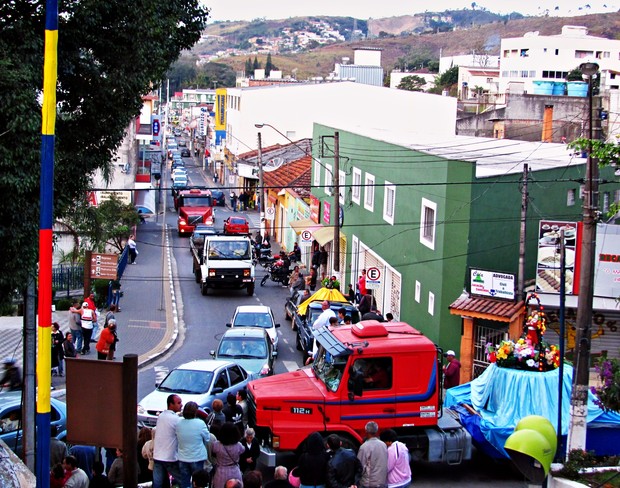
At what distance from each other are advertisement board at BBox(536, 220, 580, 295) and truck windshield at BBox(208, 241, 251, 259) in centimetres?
1627

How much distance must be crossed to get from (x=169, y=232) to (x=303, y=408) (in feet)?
141

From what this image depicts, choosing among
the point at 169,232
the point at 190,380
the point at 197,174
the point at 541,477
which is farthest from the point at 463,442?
the point at 197,174

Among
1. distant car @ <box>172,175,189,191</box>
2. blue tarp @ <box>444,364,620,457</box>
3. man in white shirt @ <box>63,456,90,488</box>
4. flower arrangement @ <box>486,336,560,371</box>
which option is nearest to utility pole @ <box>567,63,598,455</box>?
blue tarp @ <box>444,364,620,457</box>

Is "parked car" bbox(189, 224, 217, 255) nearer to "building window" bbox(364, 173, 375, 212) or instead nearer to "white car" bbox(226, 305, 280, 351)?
"building window" bbox(364, 173, 375, 212)

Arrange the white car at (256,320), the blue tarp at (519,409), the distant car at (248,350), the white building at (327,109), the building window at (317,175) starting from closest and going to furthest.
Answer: the blue tarp at (519,409), the distant car at (248,350), the white car at (256,320), the building window at (317,175), the white building at (327,109)

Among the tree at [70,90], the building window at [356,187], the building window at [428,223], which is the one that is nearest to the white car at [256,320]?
the building window at [428,223]

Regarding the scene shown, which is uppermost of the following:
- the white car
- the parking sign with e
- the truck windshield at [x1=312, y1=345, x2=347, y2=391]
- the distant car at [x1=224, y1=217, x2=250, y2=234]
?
the truck windshield at [x1=312, y1=345, x2=347, y2=391]

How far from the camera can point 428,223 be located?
26047 mm

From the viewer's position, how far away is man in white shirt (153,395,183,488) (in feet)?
37.7

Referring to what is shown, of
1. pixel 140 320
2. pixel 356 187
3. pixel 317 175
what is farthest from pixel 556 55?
pixel 140 320

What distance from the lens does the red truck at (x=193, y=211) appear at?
175 feet

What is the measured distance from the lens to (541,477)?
13.5 metres

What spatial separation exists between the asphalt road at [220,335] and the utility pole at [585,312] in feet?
4.65

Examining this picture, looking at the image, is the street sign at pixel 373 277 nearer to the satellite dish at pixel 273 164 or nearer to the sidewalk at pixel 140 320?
the sidewalk at pixel 140 320
